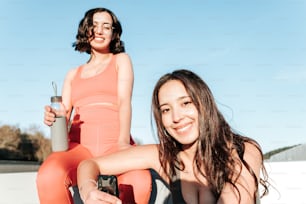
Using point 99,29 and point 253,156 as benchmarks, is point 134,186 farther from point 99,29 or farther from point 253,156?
point 99,29

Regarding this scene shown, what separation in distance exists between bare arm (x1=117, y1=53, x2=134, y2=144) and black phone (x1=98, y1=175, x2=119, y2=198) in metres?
0.70

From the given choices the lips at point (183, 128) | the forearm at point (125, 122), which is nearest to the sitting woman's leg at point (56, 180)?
the forearm at point (125, 122)

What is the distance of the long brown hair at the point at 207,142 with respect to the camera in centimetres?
188

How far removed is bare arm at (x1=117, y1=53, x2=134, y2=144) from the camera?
2234 millimetres

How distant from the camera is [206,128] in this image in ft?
6.30

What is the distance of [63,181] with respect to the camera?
1.93 metres

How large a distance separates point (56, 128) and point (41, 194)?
0.37 m

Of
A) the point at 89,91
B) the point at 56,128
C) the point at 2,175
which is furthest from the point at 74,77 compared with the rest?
the point at 2,175

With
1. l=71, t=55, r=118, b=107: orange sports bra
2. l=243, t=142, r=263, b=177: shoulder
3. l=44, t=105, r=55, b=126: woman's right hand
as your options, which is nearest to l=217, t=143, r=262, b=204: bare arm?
l=243, t=142, r=263, b=177: shoulder

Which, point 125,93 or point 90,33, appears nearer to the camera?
point 125,93

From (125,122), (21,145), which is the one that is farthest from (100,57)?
(21,145)

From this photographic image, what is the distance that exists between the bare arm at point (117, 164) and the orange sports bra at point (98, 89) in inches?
17.7

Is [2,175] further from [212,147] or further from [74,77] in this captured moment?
[212,147]

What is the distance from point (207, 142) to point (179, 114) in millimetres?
211
